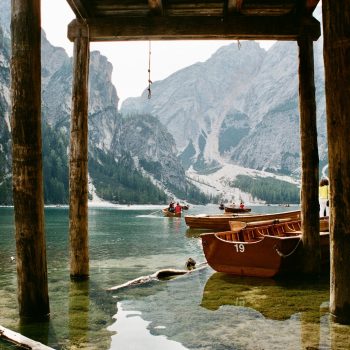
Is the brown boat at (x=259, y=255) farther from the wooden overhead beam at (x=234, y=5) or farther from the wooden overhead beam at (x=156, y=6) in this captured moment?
the wooden overhead beam at (x=156, y=6)

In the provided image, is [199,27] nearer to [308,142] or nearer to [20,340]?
[308,142]

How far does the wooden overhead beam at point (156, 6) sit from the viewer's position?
8.99m

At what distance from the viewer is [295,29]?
32.9 feet

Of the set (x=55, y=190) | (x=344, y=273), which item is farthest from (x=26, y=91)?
(x=55, y=190)

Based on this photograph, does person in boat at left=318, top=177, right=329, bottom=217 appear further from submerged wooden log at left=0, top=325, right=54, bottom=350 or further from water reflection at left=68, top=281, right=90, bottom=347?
submerged wooden log at left=0, top=325, right=54, bottom=350

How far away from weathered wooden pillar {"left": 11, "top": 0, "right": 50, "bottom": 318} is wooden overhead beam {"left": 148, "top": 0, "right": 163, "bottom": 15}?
331cm

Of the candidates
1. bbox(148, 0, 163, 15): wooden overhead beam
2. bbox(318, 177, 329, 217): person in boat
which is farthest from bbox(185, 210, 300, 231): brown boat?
bbox(148, 0, 163, 15): wooden overhead beam

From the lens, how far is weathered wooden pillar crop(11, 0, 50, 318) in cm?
621

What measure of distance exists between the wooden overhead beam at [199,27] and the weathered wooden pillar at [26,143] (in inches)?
150

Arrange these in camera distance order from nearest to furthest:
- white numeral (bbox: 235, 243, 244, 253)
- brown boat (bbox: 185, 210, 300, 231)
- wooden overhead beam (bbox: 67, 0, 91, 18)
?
wooden overhead beam (bbox: 67, 0, 91, 18), white numeral (bbox: 235, 243, 244, 253), brown boat (bbox: 185, 210, 300, 231)

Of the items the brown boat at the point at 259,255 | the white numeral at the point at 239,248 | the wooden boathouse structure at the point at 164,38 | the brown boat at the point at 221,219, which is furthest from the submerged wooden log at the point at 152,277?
the brown boat at the point at 221,219

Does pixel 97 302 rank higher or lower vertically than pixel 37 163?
lower

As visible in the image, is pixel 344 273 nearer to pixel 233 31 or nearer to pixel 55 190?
pixel 233 31

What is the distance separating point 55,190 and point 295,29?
454 ft
